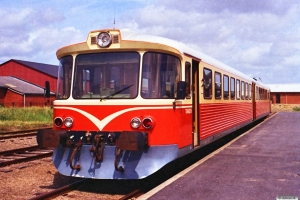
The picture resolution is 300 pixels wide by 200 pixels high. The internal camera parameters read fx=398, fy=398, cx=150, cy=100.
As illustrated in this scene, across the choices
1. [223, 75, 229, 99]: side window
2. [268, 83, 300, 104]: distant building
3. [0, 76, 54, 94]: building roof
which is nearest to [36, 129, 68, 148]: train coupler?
[223, 75, 229, 99]: side window

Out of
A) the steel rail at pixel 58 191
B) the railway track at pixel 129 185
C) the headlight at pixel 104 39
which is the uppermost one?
the headlight at pixel 104 39

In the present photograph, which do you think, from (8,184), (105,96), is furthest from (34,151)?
(105,96)

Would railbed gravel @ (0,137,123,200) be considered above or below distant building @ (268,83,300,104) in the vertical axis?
below

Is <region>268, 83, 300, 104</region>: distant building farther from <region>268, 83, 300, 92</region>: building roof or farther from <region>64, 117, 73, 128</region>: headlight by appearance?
<region>64, 117, 73, 128</region>: headlight

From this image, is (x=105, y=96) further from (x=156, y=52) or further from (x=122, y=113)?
(x=156, y=52)

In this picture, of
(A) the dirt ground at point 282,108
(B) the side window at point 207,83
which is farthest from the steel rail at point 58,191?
(A) the dirt ground at point 282,108

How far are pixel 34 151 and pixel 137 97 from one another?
20.1ft

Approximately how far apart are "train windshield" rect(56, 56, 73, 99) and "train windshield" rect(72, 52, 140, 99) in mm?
162

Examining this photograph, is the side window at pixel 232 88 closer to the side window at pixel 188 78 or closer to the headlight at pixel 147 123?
the side window at pixel 188 78

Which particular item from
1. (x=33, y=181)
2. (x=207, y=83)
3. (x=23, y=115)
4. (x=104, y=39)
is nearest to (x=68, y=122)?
(x=33, y=181)

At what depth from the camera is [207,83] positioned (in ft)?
32.2

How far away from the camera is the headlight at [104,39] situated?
7.36 metres

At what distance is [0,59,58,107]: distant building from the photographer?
4144cm

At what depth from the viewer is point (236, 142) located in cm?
1299
